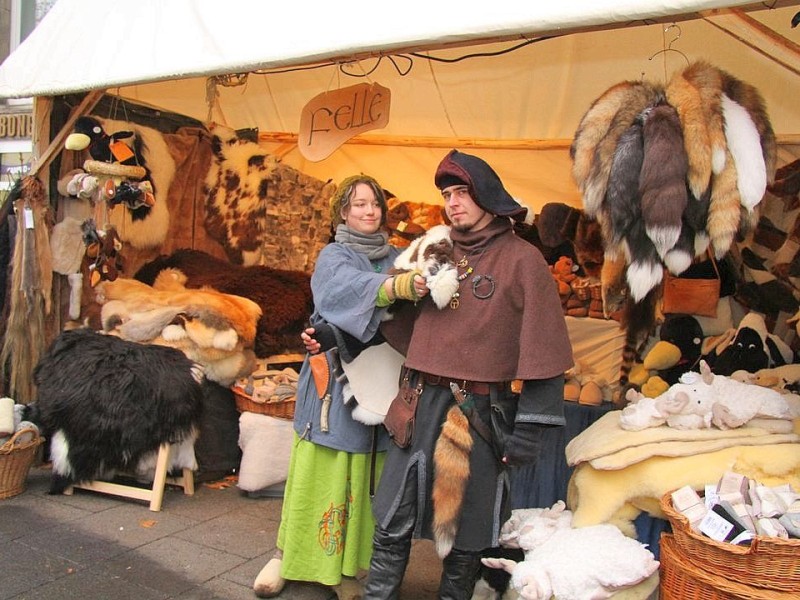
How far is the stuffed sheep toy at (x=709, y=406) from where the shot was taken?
2.50m

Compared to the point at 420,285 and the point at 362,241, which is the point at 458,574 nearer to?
the point at 420,285

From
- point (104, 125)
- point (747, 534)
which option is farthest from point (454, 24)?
point (104, 125)

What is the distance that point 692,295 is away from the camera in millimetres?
3725

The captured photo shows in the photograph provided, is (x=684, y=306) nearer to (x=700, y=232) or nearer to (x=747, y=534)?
(x=700, y=232)

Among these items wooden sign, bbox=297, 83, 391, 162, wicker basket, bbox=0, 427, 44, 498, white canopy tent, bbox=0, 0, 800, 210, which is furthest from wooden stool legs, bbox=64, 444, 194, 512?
white canopy tent, bbox=0, 0, 800, 210

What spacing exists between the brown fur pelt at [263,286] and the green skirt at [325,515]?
187cm

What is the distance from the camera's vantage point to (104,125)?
4688mm

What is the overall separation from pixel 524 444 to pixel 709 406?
0.72 m

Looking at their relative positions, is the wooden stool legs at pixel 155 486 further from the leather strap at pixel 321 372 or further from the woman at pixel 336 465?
the leather strap at pixel 321 372

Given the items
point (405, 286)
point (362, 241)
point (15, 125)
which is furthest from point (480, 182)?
point (15, 125)

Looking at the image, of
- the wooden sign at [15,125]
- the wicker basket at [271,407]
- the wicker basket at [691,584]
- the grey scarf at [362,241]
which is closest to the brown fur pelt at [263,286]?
the wicker basket at [271,407]

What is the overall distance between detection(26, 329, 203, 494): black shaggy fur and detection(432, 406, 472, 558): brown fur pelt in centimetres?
210

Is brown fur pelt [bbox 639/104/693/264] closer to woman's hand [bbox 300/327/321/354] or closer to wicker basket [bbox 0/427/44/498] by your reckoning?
woman's hand [bbox 300/327/321/354]

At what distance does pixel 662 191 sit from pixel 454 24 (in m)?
0.96
